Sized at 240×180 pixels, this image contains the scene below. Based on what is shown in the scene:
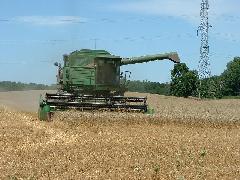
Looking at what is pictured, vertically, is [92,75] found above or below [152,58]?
below

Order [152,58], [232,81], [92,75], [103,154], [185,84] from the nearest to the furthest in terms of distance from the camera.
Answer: [103,154] < [92,75] < [152,58] < [185,84] < [232,81]

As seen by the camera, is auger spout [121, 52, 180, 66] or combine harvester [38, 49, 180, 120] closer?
combine harvester [38, 49, 180, 120]

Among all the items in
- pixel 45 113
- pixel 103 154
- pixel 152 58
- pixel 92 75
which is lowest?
pixel 103 154

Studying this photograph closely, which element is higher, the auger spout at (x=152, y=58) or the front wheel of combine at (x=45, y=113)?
the auger spout at (x=152, y=58)

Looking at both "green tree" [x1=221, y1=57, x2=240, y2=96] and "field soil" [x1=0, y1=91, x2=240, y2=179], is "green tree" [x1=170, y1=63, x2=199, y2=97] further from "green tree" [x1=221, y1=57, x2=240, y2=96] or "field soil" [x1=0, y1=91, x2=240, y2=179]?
"field soil" [x1=0, y1=91, x2=240, y2=179]

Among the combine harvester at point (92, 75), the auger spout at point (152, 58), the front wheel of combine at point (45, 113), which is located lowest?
the front wheel of combine at point (45, 113)

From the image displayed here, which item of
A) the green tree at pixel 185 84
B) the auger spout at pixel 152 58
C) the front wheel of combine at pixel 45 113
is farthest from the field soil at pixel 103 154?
the green tree at pixel 185 84

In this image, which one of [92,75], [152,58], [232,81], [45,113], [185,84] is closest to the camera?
[45,113]

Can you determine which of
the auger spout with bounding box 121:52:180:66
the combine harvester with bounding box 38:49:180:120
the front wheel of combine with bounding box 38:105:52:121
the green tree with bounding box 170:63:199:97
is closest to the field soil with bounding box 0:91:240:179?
the front wheel of combine with bounding box 38:105:52:121

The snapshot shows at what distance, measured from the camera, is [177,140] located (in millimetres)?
11414

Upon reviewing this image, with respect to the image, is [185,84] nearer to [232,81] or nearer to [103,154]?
[232,81]

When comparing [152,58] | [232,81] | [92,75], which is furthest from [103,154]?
[232,81]

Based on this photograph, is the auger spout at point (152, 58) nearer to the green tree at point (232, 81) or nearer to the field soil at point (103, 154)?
the field soil at point (103, 154)

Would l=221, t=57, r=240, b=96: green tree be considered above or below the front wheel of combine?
above
